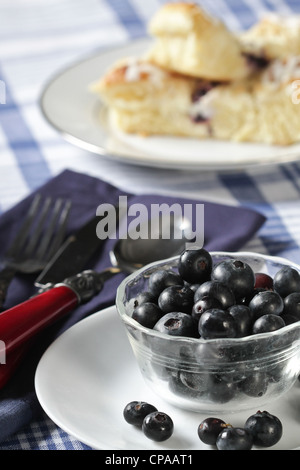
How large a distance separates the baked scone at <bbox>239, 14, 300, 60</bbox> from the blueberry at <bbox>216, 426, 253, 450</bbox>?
1.37 m

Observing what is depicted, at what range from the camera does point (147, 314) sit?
1046mm

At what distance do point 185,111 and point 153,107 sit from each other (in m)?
0.09

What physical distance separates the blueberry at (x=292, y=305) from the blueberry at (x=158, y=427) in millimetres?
217

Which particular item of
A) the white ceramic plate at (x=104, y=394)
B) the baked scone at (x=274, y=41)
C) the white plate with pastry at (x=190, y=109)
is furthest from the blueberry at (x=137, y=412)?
the baked scone at (x=274, y=41)

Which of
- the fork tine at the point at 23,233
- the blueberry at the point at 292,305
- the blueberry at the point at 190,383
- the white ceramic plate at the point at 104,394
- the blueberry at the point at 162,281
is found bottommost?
the fork tine at the point at 23,233

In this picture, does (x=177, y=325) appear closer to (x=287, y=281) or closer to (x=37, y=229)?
(x=287, y=281)

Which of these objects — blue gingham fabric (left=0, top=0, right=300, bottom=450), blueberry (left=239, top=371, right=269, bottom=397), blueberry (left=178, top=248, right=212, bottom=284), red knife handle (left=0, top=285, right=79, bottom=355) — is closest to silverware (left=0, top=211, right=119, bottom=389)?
red knife handle (left=0, top=285, right=79, bottom=355)

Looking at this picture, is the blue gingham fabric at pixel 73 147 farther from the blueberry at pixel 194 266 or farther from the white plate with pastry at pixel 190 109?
the blueberry at pixel 194 266

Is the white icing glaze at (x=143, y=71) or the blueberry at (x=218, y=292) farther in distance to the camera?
the white icing glaze at (x=143, y=71)

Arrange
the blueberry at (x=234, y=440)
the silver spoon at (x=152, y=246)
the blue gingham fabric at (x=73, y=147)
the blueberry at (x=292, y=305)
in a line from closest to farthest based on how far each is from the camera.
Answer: the blueberry at (x=234, y=440)
the blueberry at (x=292, y=305)
the silver spoon at (x=152, y=246)
the blue gingham fabric at (x=73, y=147)

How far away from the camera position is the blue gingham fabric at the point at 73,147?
1.63 m

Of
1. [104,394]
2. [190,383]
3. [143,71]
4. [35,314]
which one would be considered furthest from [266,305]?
[143,71]

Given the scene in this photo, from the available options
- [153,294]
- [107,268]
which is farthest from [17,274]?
[153,294]
